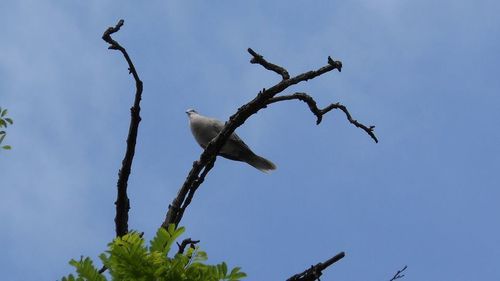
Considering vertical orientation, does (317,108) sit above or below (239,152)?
below

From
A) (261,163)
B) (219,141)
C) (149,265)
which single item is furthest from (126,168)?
(261,163)

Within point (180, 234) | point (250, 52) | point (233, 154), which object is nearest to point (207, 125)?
point (233, 154)

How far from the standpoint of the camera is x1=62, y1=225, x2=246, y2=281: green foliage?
4.42 metres

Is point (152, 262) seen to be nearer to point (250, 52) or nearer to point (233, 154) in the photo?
point (250, 52)

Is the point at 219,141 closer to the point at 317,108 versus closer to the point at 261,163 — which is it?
the point at 317,108

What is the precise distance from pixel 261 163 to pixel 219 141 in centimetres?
858

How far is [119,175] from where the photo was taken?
575cm

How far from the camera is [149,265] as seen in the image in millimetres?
4438

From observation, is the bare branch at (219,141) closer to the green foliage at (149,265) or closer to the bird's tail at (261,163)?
the green foliage at (149,265)

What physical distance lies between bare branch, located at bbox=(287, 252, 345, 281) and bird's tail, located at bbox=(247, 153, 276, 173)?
399 inches

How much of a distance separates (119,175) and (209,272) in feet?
4.84

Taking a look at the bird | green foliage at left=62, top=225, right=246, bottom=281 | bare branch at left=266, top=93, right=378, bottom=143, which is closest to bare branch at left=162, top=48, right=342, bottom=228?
bare branch at left=266, top=93, right=378, bottom=143

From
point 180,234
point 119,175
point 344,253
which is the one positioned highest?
point 119,175

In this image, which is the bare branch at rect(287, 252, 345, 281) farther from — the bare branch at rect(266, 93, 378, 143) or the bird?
the bird
